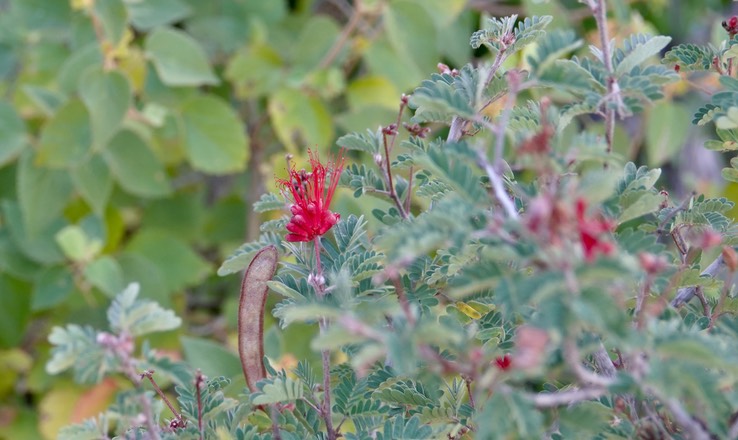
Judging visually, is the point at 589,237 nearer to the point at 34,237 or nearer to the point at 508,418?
the point at 508,418

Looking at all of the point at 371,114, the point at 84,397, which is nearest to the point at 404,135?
the point at 371,114

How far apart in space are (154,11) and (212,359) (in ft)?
2.39

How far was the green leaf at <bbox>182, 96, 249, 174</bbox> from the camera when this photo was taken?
1.66m

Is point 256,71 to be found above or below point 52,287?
above

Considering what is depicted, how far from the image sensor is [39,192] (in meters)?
1.55

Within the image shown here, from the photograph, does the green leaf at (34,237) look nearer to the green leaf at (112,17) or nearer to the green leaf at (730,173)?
the green leaf at (112,17)

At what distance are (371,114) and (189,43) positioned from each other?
0.35m

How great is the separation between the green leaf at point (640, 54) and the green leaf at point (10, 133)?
3.91 feet

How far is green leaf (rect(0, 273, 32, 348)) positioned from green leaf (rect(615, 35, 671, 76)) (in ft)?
4.40

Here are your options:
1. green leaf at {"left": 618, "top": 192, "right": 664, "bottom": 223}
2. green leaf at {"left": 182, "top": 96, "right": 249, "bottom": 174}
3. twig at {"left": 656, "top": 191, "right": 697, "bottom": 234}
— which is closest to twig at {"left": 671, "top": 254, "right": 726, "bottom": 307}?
twig at {"left": 656, "top": 191, "right": 697, "bottom": 234}

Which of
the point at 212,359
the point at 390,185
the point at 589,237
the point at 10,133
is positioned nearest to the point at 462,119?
the point at 390,185

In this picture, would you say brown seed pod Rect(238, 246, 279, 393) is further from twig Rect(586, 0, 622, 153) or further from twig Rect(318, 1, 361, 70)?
twig Rect(318, 1, 361, 70)

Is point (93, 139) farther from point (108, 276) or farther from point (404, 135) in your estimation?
point (404, 135)

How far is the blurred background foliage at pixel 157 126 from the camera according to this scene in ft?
4.97
